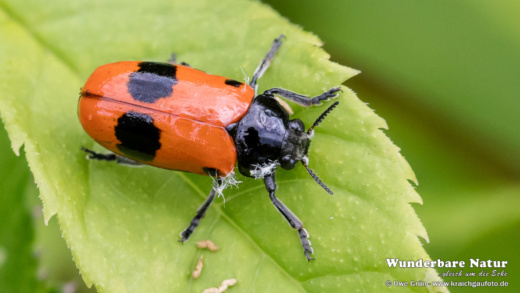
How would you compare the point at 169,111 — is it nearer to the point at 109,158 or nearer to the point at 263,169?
the point at 109,158

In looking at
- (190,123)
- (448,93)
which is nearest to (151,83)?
(190,123)

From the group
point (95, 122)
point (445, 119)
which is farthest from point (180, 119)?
point (445, 119)

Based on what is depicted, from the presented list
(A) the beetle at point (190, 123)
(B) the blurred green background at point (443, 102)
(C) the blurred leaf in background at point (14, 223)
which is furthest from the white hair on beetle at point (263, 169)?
(C) the blurred leaf in background at point (14, 223)

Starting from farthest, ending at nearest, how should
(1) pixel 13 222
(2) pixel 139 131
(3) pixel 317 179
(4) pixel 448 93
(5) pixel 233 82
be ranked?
(4) pixel 448 93
(1) pixel 13 222
(5) pixel 233 82
(2) pixel 139 131
(3) pixel 317 179

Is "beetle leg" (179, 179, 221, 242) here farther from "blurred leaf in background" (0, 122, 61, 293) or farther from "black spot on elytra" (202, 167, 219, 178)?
"blurred leaf in background" (0, 122, 61, 293)

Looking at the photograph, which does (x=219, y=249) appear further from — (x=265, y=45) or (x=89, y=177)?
(x=265, y=45)

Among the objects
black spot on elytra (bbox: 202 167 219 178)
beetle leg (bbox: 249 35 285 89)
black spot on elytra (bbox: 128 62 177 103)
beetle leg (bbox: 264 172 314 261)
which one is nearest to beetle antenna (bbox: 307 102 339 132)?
beetle leg (bbox: 264 172 314 261)
